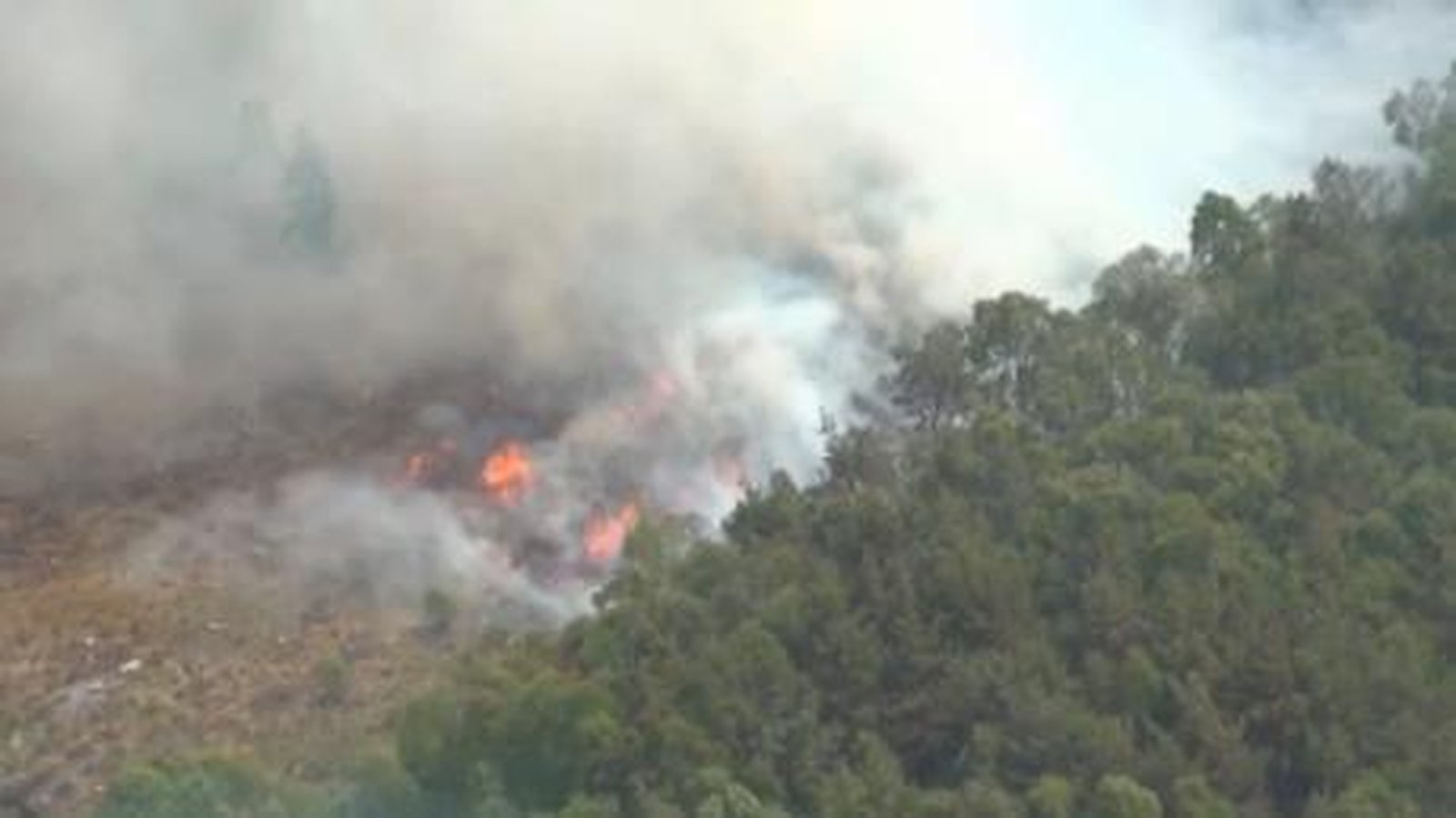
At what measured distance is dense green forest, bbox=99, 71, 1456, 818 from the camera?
5856 centimetres

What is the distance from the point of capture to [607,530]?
3346 inches

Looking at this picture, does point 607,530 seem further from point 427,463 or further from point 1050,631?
point 1050,631

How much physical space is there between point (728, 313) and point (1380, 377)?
28920 millimetres

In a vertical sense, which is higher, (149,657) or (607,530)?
(607,530)

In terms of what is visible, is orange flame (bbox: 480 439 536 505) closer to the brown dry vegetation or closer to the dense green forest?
the brown dry vegetation

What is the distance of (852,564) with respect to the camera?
68.1 metres

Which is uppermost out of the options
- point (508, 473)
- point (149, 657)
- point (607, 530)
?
point (508, 473)

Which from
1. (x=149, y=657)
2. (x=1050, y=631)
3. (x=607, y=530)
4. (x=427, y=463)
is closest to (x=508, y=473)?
(x=427, y=463)

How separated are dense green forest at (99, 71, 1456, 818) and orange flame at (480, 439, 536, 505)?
35.3ft

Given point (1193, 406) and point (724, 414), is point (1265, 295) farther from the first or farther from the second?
point (724, 414)

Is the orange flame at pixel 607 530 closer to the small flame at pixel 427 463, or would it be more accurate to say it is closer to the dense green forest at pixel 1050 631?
the small flame at pixel 427 463

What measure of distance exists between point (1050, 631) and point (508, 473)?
28361 millimetres

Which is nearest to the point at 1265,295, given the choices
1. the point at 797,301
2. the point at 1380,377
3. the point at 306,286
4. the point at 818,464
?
the point at 1380,377

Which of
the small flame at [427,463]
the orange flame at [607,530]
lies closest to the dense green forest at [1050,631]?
the orange flame at [607,530]
